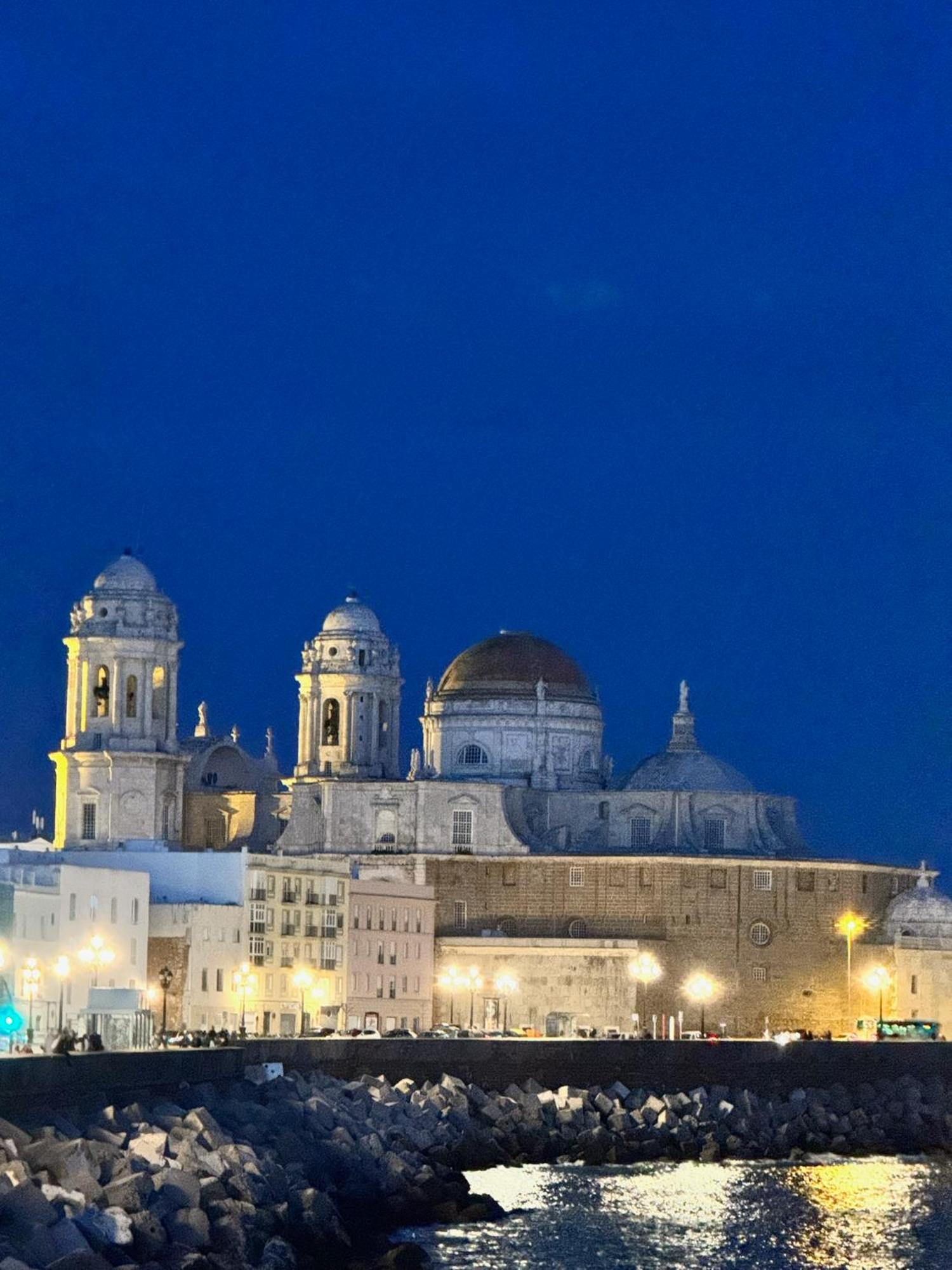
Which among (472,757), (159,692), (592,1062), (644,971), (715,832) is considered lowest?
(592,1062)

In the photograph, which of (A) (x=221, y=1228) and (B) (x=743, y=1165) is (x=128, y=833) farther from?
(A) (x=221, y=1228)

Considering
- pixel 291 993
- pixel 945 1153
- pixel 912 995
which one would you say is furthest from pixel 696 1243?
pixel 912 995

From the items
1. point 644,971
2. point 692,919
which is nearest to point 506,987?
point 644,971

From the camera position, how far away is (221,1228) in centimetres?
4656

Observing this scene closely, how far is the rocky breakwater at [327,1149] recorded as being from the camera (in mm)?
44062

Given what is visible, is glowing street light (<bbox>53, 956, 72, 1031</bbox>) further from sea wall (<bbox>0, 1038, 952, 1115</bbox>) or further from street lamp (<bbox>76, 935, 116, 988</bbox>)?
sea wall (<bbox>0, 1038, 952, 1115</bbox>)

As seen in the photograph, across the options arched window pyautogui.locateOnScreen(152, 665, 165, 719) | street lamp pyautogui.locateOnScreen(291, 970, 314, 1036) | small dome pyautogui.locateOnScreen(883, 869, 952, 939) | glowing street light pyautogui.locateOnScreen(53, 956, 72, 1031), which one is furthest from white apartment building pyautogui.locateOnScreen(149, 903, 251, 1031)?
small dome pyautogui.locateOnScreen(883, 869, 952, 939)

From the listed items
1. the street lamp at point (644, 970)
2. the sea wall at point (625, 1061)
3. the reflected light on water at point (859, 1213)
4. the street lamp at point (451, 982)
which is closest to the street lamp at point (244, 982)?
the street lamp at point (451, 982)

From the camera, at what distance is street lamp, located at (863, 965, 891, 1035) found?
104m

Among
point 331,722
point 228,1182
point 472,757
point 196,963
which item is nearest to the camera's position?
point 228,1182

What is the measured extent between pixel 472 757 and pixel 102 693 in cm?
1426

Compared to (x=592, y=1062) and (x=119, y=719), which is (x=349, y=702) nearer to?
(x=119, y=719)

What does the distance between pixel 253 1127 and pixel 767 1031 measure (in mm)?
47264

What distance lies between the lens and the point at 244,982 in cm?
8906
